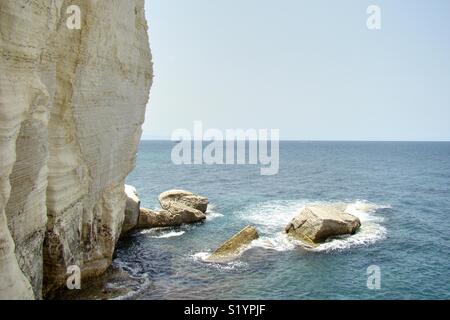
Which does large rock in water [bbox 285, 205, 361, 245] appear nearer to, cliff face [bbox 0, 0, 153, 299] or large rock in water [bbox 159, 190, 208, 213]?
large rock in water [bbox 159, 190, 208, 213]

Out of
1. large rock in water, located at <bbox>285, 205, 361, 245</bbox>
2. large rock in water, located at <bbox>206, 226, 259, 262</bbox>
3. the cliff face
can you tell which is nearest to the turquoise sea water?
large rock in water, located at <bbox>206, 226, 259, 262</bbox>

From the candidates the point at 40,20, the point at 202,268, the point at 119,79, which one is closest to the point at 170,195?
the point at 202,268

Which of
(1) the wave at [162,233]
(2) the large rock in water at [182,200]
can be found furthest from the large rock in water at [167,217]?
A: (2) the large rock in water at [182,200]

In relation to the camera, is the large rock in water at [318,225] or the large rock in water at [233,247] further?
the large rock in water at [318,225]

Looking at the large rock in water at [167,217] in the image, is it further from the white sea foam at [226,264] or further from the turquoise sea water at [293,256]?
the white sea foam at [226,264]

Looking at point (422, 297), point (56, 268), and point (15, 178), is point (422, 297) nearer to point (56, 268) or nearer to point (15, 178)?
point (56, 268)

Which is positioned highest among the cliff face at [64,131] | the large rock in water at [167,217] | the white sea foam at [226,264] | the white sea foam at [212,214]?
the cliff face at [64,131]
